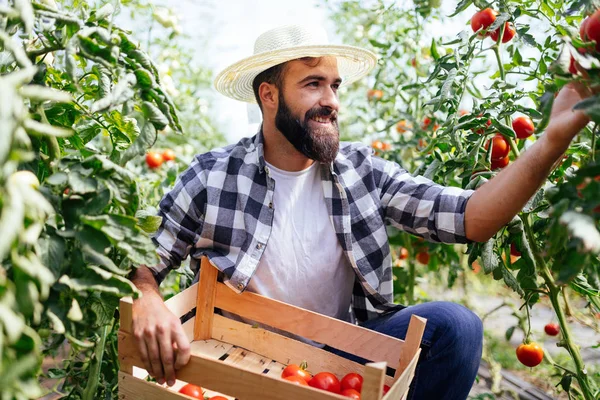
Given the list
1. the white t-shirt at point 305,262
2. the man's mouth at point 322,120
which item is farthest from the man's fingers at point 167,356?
the man's mouth at point 322,120

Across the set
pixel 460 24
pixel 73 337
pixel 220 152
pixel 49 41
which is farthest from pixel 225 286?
pixel 460 24

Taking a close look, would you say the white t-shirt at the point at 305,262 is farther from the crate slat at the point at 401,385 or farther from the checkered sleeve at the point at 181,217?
the crate slat at the point at 401,385

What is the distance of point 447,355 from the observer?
1380mm

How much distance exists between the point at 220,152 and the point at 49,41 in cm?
80

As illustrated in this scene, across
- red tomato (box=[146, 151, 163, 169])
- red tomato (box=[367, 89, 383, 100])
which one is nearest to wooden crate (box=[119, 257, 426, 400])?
red tomato (box=[146, 151, 163, 169])

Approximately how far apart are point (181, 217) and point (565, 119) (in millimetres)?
1044

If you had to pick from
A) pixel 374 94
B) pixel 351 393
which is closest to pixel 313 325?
pixel 351 393

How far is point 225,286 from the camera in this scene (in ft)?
5.06

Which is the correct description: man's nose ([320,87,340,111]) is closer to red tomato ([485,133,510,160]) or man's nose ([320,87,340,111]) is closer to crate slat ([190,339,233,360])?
red tomato ([485,133,510,160])

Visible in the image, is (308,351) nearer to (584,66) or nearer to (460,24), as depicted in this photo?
(584,66)

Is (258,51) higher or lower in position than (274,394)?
higher

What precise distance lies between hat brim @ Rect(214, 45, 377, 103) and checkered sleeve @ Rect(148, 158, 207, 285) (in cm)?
38

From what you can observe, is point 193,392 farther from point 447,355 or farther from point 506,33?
point 506,33

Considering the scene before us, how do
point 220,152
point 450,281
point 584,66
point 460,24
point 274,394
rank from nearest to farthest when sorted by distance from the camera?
point 584,66
point 274,394
point 220,152
point 450,281
point 460,24
